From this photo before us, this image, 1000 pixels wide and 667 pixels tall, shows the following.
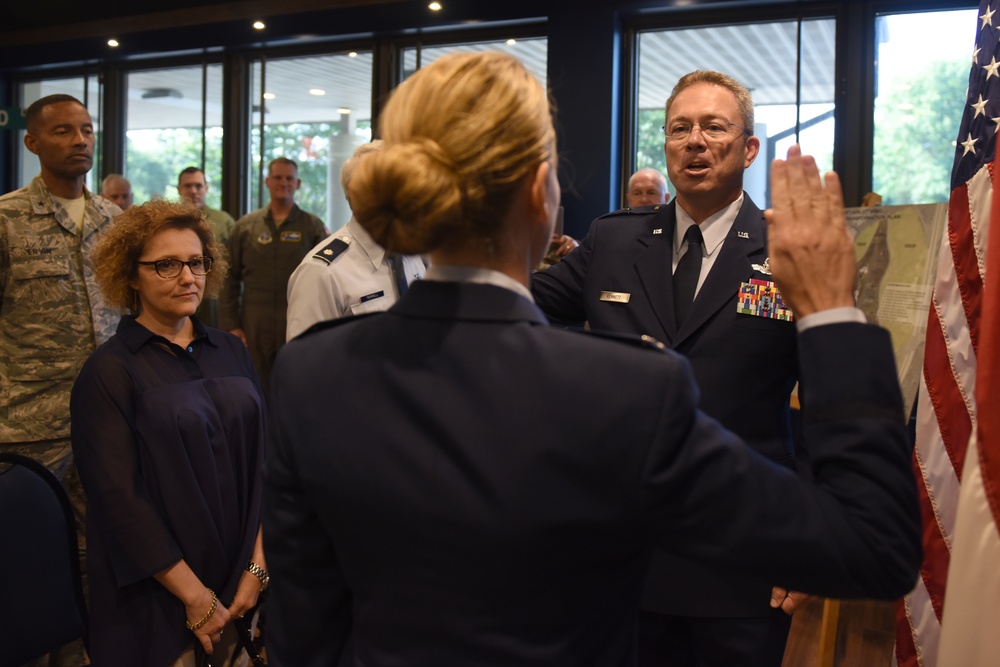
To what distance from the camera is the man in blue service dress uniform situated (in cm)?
160

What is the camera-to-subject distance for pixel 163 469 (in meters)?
2.08

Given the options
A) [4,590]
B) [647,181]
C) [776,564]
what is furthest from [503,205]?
[647,181]

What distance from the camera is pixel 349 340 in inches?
36.3

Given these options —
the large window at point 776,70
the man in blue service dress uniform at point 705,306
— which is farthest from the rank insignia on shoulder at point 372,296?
the large window at point 776,70

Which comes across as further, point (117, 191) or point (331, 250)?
point (117, 191)

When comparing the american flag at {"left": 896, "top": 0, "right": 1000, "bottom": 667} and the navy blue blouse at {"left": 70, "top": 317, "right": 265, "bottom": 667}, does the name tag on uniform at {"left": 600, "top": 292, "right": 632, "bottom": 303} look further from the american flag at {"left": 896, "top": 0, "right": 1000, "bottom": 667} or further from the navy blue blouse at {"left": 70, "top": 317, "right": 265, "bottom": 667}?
the navy blue blouse at {"left": 70, "top": 317, "right": 265, "bottom": 667}

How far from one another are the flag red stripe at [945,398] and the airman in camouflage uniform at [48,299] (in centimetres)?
288

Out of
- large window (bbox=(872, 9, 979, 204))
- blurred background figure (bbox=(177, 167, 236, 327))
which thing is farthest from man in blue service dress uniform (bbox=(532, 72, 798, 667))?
blurred background figure (bbox=(177, 167, 236, 327))

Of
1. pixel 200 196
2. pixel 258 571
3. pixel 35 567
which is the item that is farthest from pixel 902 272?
pixel 200 196

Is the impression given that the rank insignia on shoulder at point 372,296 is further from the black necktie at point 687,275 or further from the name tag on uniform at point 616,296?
the black necktie at point 687,275

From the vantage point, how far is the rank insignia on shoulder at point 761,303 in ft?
5.49

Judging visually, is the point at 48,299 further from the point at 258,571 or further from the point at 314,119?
the point at 314,119

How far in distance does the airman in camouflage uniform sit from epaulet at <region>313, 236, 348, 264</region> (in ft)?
4.31

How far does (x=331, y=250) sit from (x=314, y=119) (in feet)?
17.6
